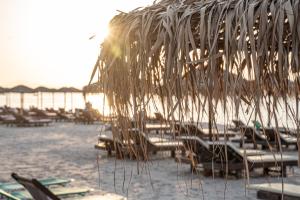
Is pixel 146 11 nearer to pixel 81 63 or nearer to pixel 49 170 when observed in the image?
pixel 81 63

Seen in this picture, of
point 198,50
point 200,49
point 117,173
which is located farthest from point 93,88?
point 117,173

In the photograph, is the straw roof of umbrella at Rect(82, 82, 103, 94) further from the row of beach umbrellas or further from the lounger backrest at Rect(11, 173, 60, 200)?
the row of beach umbrellas

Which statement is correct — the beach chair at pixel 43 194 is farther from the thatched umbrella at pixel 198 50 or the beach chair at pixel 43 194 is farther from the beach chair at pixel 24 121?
the beach chair at pixel 24 121

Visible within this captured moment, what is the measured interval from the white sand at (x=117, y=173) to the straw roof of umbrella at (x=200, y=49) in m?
2.67

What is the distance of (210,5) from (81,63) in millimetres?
931

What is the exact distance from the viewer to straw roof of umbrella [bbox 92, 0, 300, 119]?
1.96 metres

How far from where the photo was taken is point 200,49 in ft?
6.86

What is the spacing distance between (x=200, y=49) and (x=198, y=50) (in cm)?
24

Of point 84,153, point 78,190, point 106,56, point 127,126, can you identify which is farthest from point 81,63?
point 84,153

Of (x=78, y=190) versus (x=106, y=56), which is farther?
(x=78, y=190)

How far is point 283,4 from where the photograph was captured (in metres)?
2.01

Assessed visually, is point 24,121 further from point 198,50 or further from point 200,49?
point 200,49

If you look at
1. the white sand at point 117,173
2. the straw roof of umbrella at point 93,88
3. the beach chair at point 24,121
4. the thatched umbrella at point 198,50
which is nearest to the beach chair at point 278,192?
the white sand at point 117,173

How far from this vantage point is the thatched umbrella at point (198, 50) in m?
1.96
